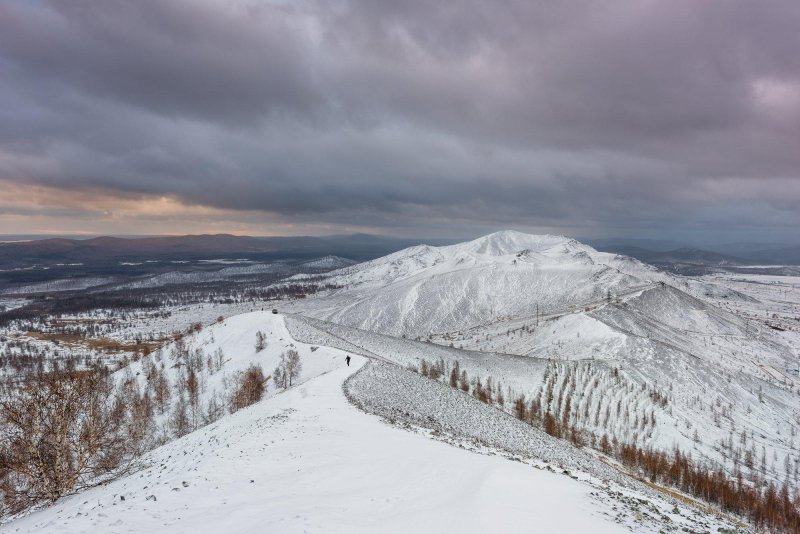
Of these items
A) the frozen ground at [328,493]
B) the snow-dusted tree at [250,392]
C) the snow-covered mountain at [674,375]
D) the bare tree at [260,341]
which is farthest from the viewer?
the bare tree at [260,341]

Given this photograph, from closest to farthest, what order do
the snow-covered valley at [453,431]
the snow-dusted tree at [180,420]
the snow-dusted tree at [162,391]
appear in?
the snow-covered valley at [453,431] → the snow-dusted tree at [180,420] → the snow-dusted tree at [162,391]

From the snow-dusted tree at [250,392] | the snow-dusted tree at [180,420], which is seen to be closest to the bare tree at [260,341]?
the snow-dusted tree at [250,392]

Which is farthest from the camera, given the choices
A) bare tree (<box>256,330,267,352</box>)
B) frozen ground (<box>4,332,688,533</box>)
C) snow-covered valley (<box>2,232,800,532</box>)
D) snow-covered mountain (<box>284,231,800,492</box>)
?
bare tree (<box>256,330,267,352</box>)

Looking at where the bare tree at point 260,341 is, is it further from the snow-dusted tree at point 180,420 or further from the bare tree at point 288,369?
the snow-dusted tree at point 180,420

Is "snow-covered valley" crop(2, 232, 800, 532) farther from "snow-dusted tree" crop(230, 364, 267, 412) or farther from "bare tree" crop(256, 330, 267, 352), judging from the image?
"snow-dusted tree" crop(230, 364, 267, 412)

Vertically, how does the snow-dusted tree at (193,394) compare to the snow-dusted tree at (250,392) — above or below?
below

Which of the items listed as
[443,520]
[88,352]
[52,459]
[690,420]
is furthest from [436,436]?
[88,352]

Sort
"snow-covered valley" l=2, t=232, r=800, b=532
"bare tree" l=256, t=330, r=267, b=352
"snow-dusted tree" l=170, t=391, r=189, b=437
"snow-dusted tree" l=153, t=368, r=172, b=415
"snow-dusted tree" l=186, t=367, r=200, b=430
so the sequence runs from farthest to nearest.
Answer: "bare tree" l=256, t=330, r=267, b=352
"snow-dusted tree" l=153, t=368, r=172, b=415
"snow-dusted tree" l=186, t=367, r=200, b=430
"snow-dusted tree" l=170, t=391, r=189, b=437
"snow-covered valley" l=2, t=232, r=800, b=532

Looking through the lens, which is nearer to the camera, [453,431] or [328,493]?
[328,493]

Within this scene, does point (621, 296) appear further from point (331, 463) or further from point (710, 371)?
point (331, 463)

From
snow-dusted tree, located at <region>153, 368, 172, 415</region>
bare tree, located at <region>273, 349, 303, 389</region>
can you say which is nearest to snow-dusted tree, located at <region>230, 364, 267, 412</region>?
bare tree, located at <region>273, 349, 303, 389</region>

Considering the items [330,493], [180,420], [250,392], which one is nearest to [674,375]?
[250,392]

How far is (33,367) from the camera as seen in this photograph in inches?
6462

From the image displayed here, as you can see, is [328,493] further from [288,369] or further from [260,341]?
[260,341]
